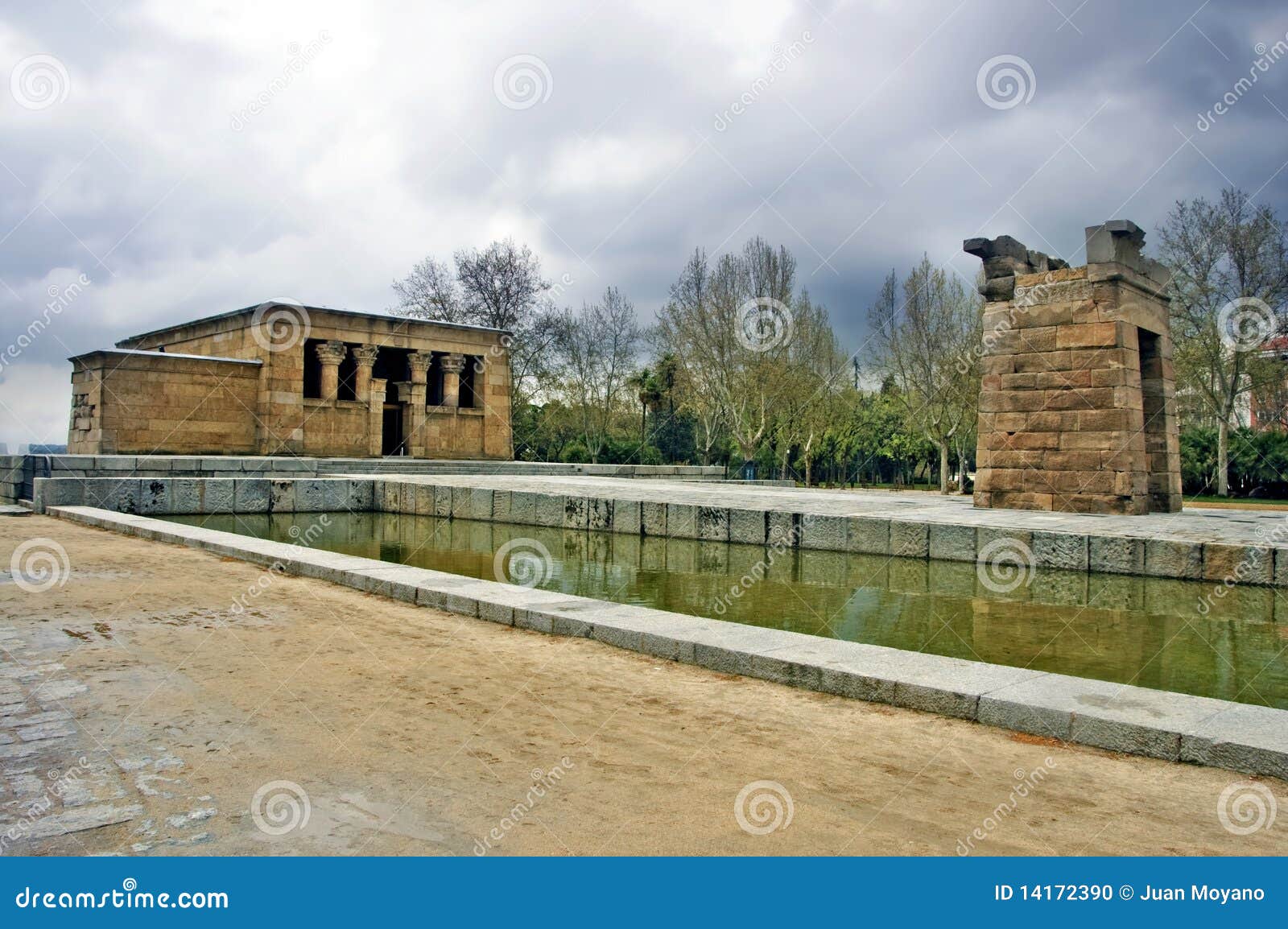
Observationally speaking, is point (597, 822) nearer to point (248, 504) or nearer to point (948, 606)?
point (948, 606)

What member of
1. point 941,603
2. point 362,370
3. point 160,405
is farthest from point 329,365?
point 941,603

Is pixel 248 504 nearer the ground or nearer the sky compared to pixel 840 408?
nearer the ground

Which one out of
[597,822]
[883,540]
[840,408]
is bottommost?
[597,822]

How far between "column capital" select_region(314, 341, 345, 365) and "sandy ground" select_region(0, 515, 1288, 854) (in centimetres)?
2445

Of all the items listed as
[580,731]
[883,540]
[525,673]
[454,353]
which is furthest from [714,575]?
[454,353]

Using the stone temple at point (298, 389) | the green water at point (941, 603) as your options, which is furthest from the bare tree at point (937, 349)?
the green water at point (941, 603)

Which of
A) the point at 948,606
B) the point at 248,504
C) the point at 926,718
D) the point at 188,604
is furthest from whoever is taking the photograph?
the point at 248,504

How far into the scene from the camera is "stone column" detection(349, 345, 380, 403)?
30688 mm

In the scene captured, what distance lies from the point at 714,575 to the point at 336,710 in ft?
21.6

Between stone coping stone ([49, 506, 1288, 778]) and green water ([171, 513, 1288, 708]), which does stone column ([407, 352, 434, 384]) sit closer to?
green water ([171, 513, 1288, 708])

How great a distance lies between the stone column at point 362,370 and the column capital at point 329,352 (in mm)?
854

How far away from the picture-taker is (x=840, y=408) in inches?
1893

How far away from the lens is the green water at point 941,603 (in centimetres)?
664

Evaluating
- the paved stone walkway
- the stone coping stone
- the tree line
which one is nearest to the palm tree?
the tree line
